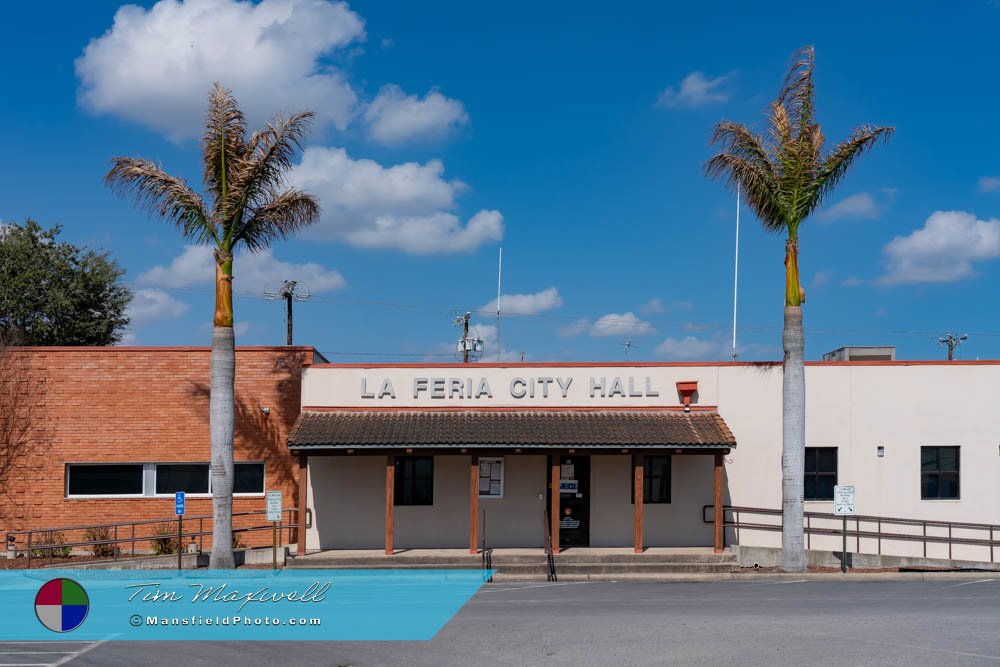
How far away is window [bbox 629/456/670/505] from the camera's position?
23.3 metres

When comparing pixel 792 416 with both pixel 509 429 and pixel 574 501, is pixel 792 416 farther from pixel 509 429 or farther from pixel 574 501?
pixel 509 429

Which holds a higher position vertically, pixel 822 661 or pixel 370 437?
pixel 370 437

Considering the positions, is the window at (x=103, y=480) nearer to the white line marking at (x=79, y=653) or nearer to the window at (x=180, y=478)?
the window at (x=180, y=478)

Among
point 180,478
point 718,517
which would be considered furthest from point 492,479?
point 180,478

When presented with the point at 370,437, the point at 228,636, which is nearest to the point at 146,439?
the point at 370,437

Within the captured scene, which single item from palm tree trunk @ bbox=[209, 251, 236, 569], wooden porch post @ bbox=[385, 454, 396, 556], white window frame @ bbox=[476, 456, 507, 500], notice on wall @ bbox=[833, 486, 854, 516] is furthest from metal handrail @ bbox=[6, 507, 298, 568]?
notice on wall @ bbox=[833, 486, 854, 516]

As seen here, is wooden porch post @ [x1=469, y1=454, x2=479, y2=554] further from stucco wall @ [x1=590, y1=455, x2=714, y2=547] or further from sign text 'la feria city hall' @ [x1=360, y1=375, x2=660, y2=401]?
stucco wall @ [x1=590, y1=455, x2=714, y2=547]

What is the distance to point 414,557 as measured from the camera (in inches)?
832

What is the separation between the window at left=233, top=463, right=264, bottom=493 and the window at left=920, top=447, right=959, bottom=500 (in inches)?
622

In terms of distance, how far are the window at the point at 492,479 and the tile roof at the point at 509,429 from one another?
1157 millimetres

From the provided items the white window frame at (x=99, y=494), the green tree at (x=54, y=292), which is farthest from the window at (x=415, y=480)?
the green tree at (x=54, y=292)

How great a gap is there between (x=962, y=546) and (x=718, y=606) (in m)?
11.0

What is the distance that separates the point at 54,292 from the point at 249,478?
20617 millimetres

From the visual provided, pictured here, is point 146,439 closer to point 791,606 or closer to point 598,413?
point 598,413
